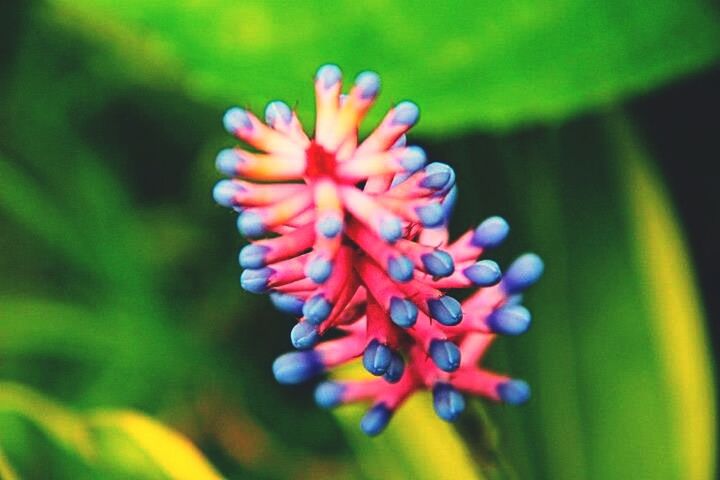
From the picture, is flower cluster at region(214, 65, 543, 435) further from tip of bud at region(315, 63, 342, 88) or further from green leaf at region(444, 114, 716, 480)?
green leaf at region(444, 114, 716, 480)

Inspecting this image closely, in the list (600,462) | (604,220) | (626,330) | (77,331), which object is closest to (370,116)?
(604,220)

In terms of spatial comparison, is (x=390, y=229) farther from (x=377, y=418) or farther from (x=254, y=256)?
(x=377, y=418)

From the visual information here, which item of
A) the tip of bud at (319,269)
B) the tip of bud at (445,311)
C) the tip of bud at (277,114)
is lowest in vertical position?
the tip of bud at (445,311)

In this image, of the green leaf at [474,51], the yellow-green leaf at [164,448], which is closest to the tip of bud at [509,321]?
the yellow-green leaf at [164,448]

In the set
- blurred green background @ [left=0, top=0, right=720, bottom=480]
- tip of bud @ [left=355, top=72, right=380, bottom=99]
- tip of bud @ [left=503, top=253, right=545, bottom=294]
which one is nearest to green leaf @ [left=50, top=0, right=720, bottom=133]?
blurred green background @ [left=0, top=0, right=720, bottom=480]

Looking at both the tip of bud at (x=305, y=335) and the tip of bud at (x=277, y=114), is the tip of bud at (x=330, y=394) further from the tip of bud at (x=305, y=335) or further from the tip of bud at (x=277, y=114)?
the tip of bud at (x=277, y=114)

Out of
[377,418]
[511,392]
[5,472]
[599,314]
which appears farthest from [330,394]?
[599,314]
